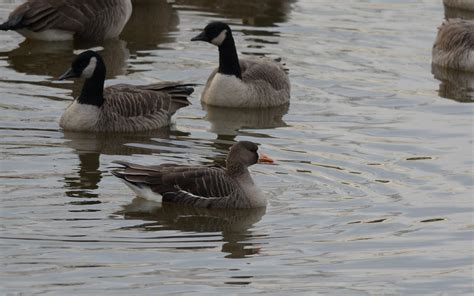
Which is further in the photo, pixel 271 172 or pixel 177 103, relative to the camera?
pixel 177 103

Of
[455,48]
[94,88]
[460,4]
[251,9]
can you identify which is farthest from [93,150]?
[460,4]

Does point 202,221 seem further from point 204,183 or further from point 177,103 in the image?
point 177,103

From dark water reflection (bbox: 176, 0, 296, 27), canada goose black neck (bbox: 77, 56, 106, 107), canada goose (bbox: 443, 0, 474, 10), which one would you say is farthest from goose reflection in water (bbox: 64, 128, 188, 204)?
canada goose (bbox: 443, 0, 474, 10)

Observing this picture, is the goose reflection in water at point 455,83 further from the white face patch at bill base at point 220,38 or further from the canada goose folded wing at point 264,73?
the white face patch at bill base at point 220,38

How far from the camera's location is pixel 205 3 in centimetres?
2694

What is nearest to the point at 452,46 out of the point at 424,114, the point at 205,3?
the point at 424,114

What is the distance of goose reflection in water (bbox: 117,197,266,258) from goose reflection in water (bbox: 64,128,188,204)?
0.61 meters

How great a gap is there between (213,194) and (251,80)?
5553mm

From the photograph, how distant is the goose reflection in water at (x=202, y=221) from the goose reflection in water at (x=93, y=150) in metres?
0.61

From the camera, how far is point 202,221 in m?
15.0

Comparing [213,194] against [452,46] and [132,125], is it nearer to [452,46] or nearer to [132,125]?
[132,125]

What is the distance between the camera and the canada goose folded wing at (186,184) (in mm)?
15180

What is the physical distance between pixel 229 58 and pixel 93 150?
3459 millimetres

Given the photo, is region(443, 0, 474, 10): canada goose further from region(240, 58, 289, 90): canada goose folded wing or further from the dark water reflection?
region(240, 58, 289, 90): canada goose folded wing
